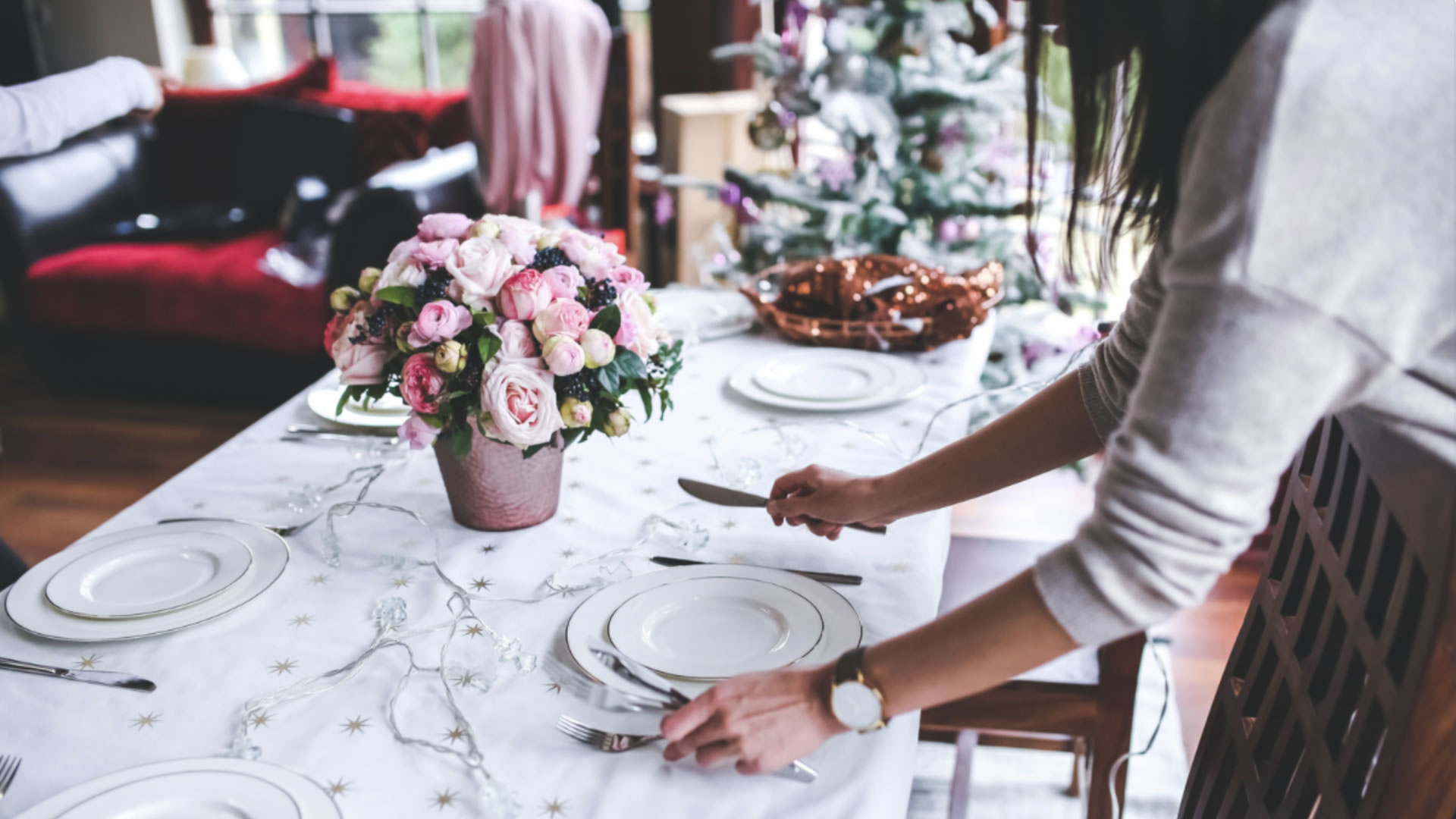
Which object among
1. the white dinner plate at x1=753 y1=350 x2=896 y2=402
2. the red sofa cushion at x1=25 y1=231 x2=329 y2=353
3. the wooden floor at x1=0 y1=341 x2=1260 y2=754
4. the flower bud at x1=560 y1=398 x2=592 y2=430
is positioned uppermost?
the flower bud at x1=560 y1=398 x2=592 y2=430

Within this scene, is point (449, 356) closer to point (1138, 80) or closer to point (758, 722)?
point (758, 722)

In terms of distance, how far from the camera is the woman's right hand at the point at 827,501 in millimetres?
917

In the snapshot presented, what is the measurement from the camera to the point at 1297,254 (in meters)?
0.47

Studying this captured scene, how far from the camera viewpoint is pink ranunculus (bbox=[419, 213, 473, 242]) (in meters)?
0.90

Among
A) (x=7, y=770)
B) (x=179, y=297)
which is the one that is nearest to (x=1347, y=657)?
(x=7, y=770)

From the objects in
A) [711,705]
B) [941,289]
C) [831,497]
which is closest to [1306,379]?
[711,705]

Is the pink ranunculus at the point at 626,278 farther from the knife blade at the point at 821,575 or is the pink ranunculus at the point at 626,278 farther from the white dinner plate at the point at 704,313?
the white dinner plate at the point at 704,313

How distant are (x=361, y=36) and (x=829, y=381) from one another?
4.36 meters

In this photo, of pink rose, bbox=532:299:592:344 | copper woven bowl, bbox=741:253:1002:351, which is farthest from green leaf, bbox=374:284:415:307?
copper woven bowl, bbox=741:253:1002:351

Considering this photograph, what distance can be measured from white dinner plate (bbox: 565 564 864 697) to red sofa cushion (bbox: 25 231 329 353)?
8.75ft

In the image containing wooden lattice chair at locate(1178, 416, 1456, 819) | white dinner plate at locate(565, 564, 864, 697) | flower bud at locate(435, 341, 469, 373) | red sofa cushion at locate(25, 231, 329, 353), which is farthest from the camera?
red sofa cushion at locate(25, 231, 329, 353)

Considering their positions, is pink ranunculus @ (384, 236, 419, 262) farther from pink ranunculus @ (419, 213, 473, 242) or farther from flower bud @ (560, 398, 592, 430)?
flower bud @ (560, 398, 592, 430)

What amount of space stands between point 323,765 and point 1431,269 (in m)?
0.69

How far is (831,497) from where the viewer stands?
0.93m
